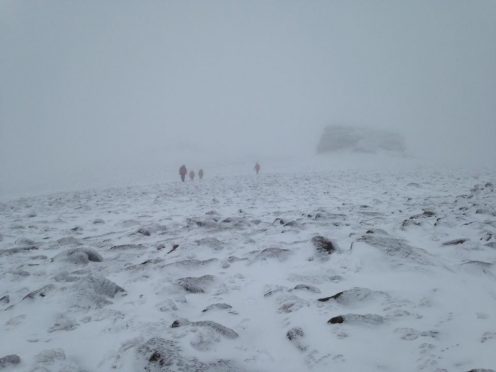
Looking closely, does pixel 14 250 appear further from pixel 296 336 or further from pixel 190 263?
pixel 296 336

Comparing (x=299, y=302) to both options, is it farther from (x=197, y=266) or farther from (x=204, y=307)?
(x=197, y=266)

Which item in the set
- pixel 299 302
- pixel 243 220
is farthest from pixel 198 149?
pixel 299 302

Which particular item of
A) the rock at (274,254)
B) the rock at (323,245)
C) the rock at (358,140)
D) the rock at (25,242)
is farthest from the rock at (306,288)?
the rock at (358,140)

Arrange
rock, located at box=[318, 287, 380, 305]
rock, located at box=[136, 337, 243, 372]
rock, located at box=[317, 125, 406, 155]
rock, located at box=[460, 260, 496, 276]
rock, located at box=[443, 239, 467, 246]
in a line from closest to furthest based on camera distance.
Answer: rock, located at box=[136, 337, 243, 372]
rock, located at box=[318, 287, 380, 305]
rock, located at box=[460, 260, 496, 276]
rock, located at box=[443, 239, 467, 246]
rock, located at box=[317, 125, 406, 155]

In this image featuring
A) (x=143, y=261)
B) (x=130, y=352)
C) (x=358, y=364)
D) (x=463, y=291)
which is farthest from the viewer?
(x=143, y=261)

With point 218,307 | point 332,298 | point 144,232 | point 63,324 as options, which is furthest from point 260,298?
point 144,232

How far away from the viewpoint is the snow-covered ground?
275cm

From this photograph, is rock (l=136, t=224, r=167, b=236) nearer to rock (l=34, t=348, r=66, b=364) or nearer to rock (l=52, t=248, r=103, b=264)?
rock (l=52, t=248, r=103, b=264)

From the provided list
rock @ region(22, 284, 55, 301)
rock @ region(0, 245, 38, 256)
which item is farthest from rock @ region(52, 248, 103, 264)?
rock @ region(0, 245, 38, 256)

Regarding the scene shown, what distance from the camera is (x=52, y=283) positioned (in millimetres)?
4371

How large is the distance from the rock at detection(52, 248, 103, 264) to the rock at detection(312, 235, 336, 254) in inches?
131

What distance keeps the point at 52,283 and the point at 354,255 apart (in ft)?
13.0

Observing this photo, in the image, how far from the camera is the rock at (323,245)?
16.9 feet

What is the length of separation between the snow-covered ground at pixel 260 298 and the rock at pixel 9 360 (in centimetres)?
1
